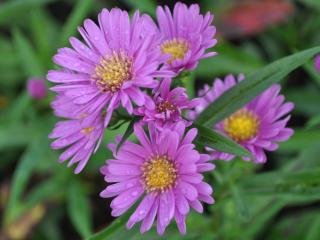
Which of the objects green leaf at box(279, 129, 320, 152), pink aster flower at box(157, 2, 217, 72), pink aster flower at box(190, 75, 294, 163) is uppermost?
pink aster flower at box(157, 2, 217, 72)

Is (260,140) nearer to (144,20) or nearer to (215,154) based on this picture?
(215,154)

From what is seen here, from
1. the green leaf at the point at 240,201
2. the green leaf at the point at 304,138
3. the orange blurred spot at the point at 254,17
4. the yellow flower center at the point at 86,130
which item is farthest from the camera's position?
the orange blurred spot at the point at 254,17

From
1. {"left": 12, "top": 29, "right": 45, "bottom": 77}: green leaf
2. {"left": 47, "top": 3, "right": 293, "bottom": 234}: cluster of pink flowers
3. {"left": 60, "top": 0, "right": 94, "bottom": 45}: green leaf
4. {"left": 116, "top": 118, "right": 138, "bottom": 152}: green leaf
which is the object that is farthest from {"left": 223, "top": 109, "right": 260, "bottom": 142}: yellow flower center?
{"left": 12, "top": 29, "right": 45, "bottom": 77}: green leaf

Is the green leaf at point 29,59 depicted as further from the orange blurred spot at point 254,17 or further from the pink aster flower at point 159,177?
the pink aster flower at point 159,177

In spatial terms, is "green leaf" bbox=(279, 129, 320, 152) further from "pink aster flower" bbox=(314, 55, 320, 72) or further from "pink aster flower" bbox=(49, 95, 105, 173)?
"pink aster flower" bbox=(49, 95, 105, 173)

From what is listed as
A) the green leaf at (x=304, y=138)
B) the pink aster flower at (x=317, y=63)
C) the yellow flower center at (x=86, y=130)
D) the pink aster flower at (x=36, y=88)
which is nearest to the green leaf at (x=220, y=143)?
the yellow flower center at (x=86, y=130)
